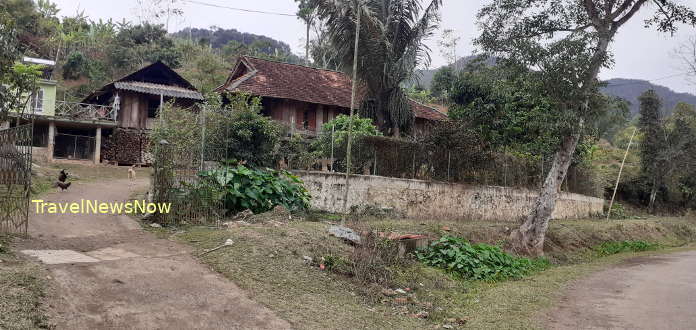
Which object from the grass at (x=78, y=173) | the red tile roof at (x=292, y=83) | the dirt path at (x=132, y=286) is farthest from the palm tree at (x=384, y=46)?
the dirt path at (x=132, y=286)

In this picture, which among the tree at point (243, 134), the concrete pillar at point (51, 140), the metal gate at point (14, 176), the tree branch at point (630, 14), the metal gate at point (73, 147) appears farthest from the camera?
the metal gate at point (73, 147)

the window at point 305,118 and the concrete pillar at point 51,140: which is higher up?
the window at point 305,118

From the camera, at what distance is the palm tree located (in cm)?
2255

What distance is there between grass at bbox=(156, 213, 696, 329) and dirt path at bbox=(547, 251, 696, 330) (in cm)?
50

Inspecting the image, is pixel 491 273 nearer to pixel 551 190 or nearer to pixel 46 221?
pixel 551 190

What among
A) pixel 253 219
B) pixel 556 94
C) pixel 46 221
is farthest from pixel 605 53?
pixel 46 221

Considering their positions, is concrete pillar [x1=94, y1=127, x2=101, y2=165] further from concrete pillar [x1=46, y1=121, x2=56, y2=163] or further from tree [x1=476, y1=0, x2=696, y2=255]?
tree [x1=476, y1=0, x2=696, y2=255]

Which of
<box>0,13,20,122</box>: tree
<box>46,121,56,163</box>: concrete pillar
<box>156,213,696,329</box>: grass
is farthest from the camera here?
<box>46,121,56,163</box>: concrete pillar

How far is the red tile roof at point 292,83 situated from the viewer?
27203 mm

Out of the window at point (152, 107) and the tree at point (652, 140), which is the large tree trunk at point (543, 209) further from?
the tree at point (652, 140)

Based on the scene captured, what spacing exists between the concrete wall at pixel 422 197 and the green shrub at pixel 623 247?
11.2 ft

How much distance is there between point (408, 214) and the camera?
59.5ft

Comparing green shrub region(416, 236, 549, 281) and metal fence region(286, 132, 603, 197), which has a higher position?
metal fence region(286, 132, 603, 197)

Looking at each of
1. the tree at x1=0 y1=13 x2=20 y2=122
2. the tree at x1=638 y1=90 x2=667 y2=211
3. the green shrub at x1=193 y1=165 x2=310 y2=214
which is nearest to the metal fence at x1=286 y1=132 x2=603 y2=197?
the green shrub at x1=193 y1=165 x2=310 y2=214
